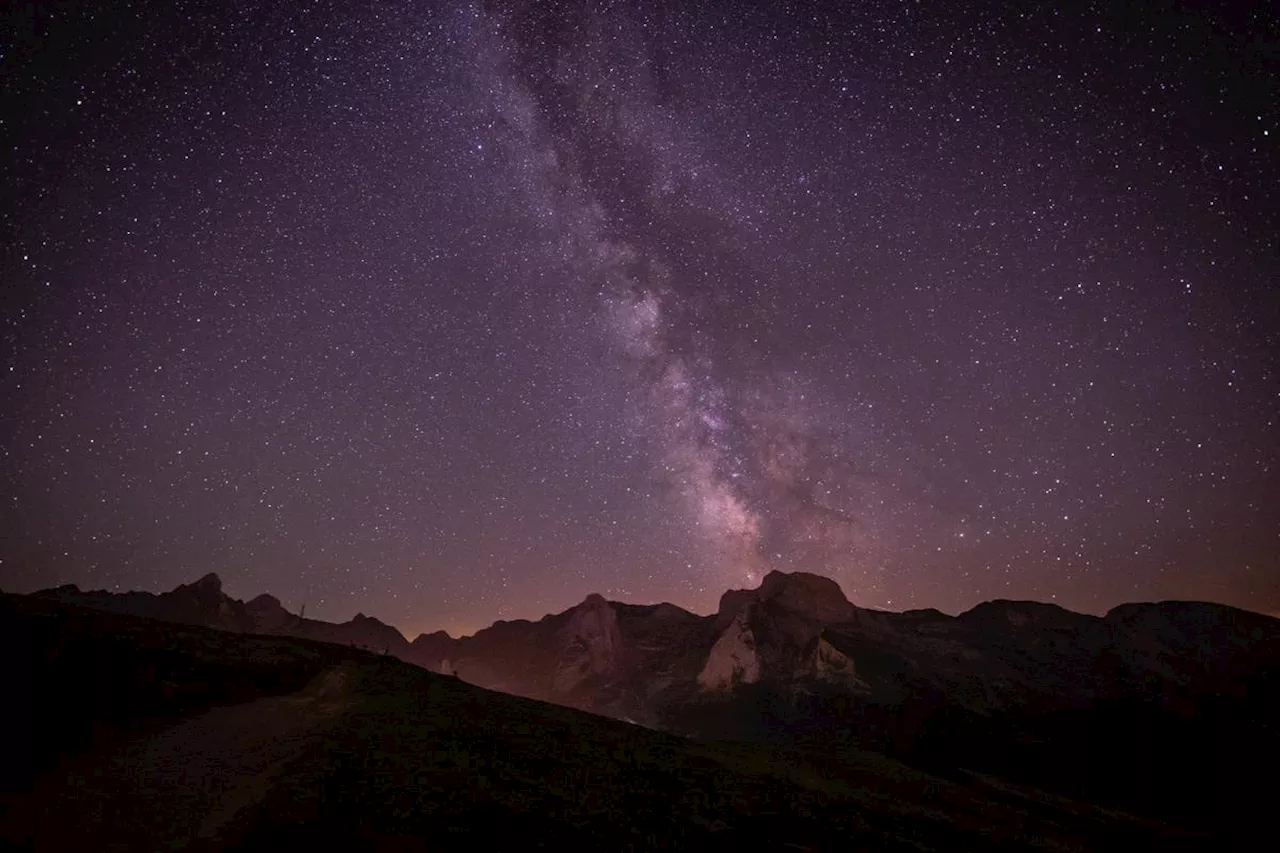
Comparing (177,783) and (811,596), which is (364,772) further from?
(811,596)

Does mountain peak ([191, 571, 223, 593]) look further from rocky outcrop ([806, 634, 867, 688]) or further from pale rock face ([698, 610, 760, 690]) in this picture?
rocky outcrop ([806, 634, 867, 688])

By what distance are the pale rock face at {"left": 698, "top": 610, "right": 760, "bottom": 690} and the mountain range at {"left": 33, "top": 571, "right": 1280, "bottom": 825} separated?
1.36 ft

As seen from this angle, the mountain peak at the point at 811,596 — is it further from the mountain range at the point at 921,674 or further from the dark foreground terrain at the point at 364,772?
the dark foreground terrain at the point at 364,772

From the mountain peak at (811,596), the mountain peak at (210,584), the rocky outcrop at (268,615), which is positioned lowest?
the rocky outcrop at (268,615)

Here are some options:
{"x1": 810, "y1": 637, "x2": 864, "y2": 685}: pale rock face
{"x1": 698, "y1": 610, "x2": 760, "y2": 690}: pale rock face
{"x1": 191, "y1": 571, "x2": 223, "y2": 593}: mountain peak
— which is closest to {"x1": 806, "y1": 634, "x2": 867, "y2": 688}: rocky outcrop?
{"x1": 810, "y1": 637, "x2": 864, "y2": 685}: pale rock face

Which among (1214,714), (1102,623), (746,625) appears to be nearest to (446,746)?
(1214,714)

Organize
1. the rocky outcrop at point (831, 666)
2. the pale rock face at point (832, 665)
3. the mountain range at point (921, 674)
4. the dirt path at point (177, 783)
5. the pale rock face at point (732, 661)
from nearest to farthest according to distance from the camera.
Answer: the dirt path at point (177, 783) → the mountain range at point (921, 674) → the rocky outcrop at point (831, 666) → the pale rock face at point (832, 665) → the pale rock face at point (732, 661)

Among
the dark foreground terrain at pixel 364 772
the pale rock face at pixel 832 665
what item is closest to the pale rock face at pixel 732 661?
the pale rock face at pixel 832 665

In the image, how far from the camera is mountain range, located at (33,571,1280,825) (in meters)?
75.5

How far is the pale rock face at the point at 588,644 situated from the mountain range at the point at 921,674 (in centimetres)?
39

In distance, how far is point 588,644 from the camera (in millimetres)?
152875

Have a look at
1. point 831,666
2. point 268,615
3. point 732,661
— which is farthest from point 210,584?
point 831,666

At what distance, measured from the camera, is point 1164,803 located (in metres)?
64.1

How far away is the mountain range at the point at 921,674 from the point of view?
75500mm
